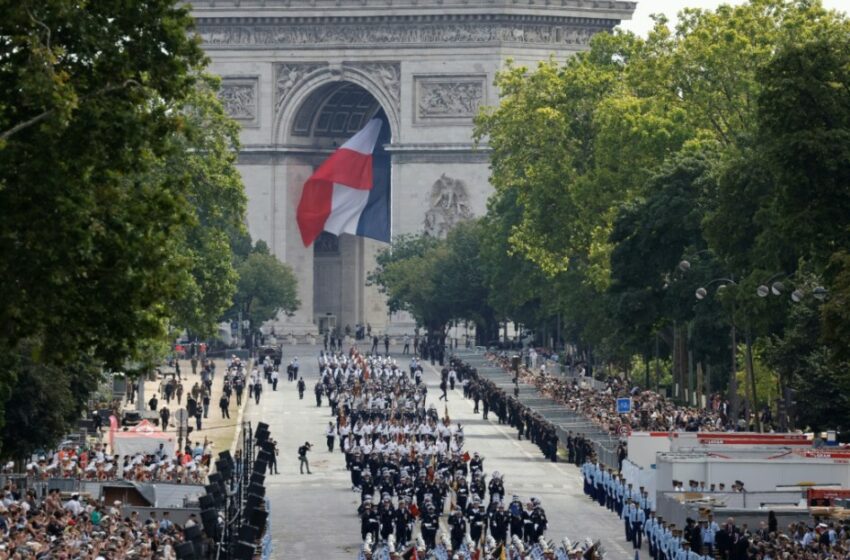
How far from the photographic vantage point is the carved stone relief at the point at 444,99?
171m

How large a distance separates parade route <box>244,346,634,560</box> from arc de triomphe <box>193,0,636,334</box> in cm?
5297

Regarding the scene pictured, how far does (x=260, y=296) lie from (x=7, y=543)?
371 ft

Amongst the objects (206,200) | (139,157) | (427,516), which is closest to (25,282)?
(139,157)

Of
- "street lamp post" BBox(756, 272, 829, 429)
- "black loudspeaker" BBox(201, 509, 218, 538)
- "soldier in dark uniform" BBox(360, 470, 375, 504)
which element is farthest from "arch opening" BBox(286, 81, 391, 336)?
"black loudspeaker" BBox(201, 509, 218, 538)

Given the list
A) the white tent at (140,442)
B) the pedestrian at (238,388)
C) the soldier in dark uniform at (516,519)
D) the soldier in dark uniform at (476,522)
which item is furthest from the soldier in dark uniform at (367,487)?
the pedestrian at (238,388)

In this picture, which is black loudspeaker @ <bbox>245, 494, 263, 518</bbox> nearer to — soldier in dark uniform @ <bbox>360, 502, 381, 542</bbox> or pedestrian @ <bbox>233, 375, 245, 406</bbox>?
soldier in dark uniform @ <bbox>360, 502, 381, 542</bbox>

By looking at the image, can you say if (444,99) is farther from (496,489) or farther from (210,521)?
(210,521)

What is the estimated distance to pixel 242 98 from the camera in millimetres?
174875

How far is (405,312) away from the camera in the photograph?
568 ft

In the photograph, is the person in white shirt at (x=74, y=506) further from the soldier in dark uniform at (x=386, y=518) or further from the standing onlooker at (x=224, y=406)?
the standing onlooker at (x=224, y=406)

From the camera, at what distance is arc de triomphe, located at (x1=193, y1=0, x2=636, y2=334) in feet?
560

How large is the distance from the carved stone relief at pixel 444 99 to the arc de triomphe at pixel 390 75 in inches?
2.3

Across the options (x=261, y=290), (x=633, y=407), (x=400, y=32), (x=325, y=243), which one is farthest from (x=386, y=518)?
(x=325, y=243)

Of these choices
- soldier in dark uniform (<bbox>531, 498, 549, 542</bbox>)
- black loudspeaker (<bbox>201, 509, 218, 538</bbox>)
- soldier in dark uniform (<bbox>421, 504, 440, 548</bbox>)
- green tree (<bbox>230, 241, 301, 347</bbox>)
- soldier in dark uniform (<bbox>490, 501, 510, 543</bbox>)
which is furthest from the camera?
green tree (<bbox>230, 241, 301, 347</bbox>)
